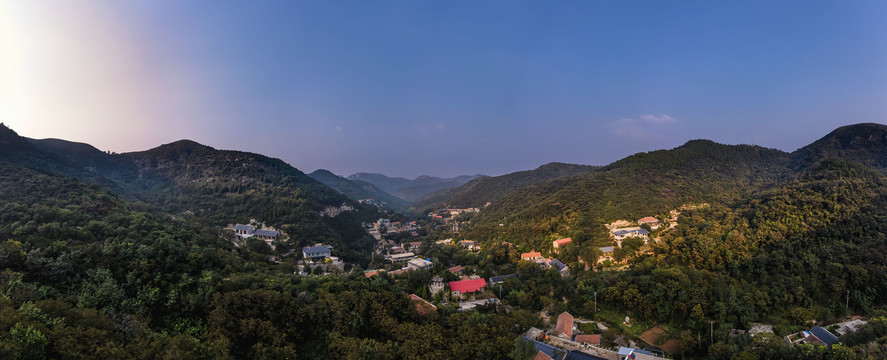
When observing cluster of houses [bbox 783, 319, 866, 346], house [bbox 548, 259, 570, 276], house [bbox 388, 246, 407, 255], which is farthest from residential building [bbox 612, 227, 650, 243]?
house [bbox 388, 246, 407, 255]

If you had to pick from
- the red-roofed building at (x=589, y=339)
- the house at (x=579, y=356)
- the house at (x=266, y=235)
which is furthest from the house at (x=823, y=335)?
the house at (x=266, y=235)

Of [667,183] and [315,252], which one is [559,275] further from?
[667,183]

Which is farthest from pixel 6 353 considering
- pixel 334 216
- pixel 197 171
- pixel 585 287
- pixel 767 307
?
pixel 197 171

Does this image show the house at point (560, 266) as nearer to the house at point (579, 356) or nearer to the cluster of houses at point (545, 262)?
the cluster of houses at point (545, 262)

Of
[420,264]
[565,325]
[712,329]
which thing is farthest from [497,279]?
[712,329]

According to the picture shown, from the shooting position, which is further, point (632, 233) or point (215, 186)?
point (215, 186)

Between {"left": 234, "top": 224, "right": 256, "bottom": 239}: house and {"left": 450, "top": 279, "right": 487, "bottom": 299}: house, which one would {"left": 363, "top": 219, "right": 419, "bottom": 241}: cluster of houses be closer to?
{"left": 234, "top": 224, "right": 256, "bottom": 239}: house
